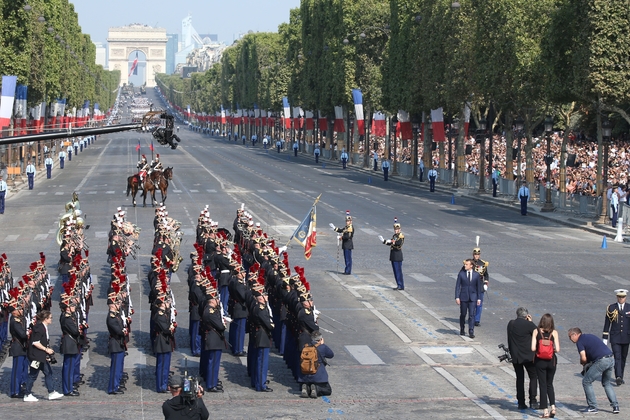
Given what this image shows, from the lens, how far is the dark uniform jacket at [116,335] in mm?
19750

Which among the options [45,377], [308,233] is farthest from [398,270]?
[45,377]

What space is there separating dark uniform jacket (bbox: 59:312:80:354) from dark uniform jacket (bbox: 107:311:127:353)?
0.52 meters

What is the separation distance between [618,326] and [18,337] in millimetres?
9628

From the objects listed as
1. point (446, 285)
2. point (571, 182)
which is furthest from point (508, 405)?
point (571, 182)

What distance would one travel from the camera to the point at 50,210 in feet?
183

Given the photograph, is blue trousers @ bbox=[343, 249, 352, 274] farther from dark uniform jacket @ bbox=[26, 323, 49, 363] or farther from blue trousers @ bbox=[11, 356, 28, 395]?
blue trousers @ bbox=[11, 356, 28, 395]

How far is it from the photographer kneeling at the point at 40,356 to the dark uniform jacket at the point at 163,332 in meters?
1.69

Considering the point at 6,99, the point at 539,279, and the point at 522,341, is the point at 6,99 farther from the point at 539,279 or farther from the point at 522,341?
the point at 522,341

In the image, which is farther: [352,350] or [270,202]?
[270,202]

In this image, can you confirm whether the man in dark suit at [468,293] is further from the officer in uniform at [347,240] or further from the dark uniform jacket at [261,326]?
the officer in uniform at [347,240]

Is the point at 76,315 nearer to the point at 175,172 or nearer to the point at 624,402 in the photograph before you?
the point at 624,402

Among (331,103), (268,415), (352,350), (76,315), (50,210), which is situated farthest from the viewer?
(331,103)

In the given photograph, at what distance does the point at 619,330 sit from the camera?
20.2 meters

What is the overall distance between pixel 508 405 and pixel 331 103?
90919mm
